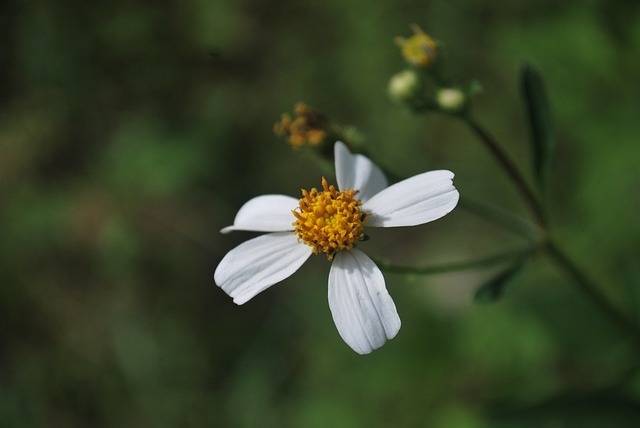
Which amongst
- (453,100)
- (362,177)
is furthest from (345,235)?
(453,100)

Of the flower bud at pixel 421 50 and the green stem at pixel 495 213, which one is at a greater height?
the flower bud at pixel 421 50

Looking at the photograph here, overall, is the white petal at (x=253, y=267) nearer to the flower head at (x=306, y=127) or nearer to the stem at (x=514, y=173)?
the flower head at (x=306, y=127)

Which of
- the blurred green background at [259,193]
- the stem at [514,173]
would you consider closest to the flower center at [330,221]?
the stem at [514,173]

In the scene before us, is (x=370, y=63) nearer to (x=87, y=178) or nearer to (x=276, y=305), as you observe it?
(x=276, y=305)

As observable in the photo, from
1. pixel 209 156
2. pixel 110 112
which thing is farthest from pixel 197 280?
pixel 110 112

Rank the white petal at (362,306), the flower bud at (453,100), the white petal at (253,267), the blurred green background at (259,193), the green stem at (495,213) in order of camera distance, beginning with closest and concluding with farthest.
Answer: the white petal at (362,306) < the white petal at (253,267) < the flower bud at (453,100) < the green stem at (495,213) < the blurred green background at (259,193)

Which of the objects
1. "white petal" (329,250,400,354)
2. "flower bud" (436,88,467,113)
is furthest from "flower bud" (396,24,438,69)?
"white petal" (329,250,400,354)

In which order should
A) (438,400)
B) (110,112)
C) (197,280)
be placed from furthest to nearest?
(110,112) → (197,280) → (438,400)
